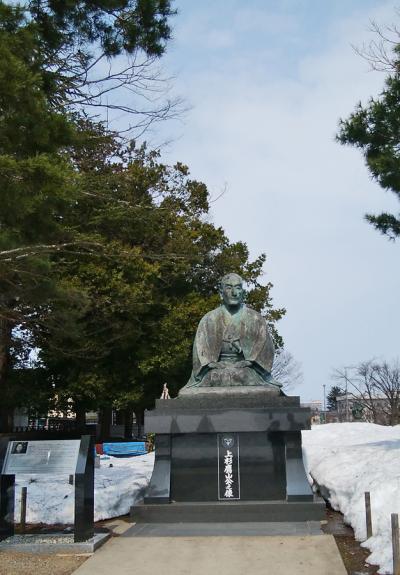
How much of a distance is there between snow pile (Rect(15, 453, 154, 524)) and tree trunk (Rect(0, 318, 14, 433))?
269 inches

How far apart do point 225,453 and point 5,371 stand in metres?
14.8

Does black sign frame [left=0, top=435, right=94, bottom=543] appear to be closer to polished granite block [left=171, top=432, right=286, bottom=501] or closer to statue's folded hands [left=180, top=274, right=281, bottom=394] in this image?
polished granite block [left=171, top=432, right=286, bottom=501]

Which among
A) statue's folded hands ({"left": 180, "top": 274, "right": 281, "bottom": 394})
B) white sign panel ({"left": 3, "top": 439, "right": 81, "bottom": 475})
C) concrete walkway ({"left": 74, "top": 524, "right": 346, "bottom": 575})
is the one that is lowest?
concrete walkway ({"left": 74, "top": 524, "right": 346, "bottom": 575})

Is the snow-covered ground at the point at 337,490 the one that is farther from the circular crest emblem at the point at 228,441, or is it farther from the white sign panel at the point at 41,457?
the white sign panel at the point at 41,457

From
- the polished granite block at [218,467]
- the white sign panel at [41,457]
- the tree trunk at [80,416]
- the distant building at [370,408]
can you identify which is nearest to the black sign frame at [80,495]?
the white sign panel at [41,457]

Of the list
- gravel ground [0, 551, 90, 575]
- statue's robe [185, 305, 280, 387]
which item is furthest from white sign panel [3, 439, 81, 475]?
statue's robe [185, 305, 280, 387]

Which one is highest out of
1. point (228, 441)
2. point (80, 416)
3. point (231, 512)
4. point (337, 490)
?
point (80, 416)

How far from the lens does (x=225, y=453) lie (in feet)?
28.8

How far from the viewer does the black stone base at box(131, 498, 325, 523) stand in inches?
321

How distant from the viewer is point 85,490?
6902mm

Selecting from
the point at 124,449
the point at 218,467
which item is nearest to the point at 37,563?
the point at 218,467

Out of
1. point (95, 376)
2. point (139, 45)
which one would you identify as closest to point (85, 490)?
point (139, 45)

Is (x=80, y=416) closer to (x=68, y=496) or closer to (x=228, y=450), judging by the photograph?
(x=68, y=496)

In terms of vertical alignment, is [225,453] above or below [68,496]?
above
